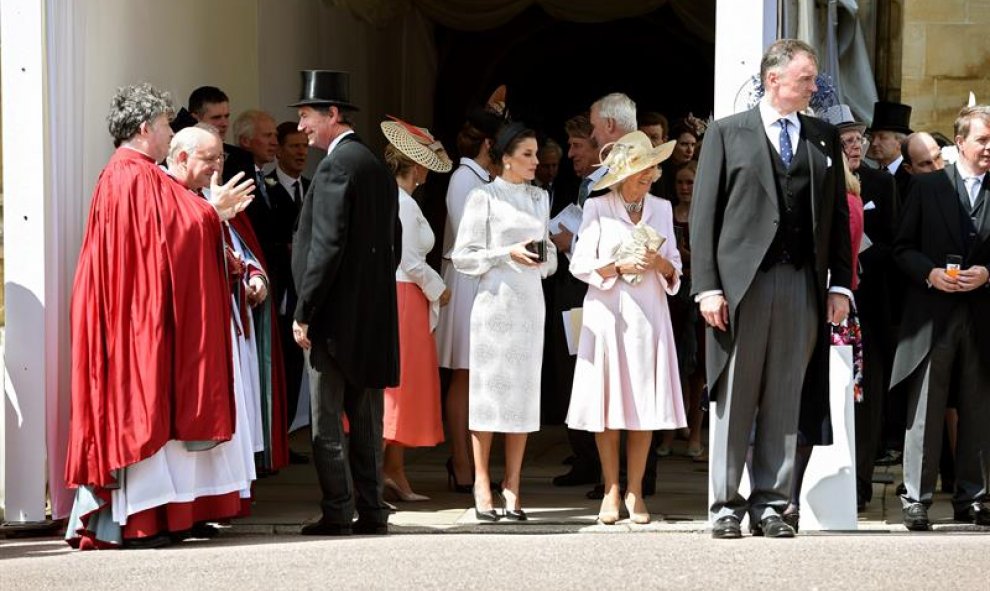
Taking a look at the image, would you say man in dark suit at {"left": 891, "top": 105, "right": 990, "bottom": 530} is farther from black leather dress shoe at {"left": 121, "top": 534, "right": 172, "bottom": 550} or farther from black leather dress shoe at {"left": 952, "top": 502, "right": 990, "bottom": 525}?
black leather dress shoe at {"left": 121, "top": 534, "right": 172, "bottom": 550}

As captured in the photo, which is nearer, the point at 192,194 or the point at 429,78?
the point at 192,194

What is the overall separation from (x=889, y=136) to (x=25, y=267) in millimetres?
4848

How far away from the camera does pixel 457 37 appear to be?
62.4ft

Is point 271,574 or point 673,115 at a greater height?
point 673,115

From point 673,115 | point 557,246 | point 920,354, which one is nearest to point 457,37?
point 673,115

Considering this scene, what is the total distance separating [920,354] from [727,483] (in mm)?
1465

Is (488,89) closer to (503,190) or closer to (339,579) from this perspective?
(503,190)

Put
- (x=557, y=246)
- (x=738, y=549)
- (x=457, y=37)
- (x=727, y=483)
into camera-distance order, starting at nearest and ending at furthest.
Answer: (x=738, y=549) < (x=727, y=483) < (x=557, y=246) < (x=457, y=37)

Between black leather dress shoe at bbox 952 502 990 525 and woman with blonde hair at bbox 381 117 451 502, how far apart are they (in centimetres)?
249

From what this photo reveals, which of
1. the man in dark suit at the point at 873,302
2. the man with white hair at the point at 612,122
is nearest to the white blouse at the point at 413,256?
the man with white hair at the point at 612,122

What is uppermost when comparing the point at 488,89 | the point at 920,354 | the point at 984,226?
the point at 488,89

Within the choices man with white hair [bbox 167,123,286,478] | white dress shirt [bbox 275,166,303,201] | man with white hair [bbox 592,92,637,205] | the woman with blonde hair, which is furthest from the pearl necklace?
white dress shirt [bbox 275,166,303,201]

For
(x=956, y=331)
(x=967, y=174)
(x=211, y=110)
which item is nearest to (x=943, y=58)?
(x=967, y=174)

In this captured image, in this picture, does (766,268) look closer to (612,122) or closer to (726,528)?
(726,528)
